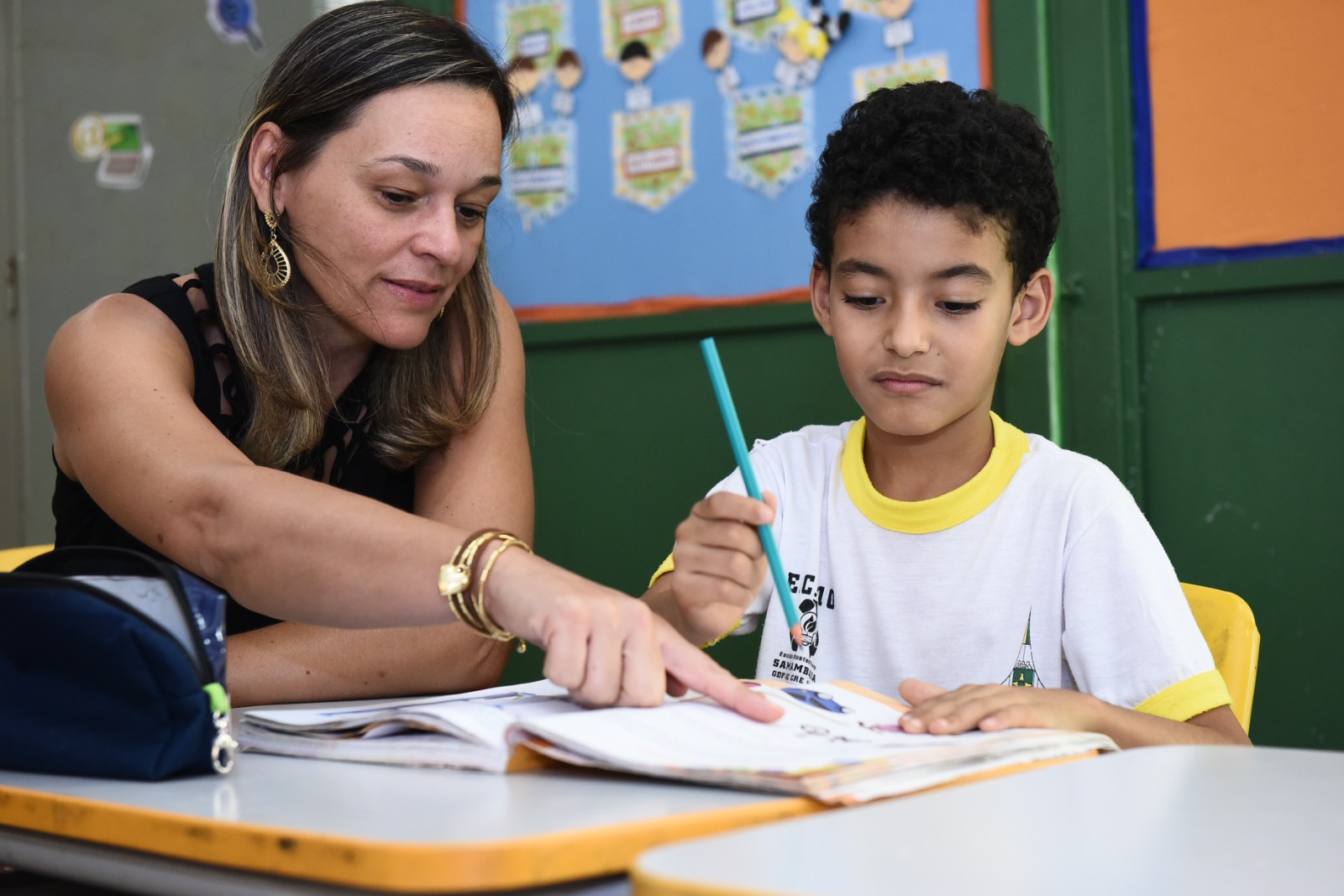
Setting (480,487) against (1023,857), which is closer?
(1023,857)

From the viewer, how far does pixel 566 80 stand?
2.61 meters

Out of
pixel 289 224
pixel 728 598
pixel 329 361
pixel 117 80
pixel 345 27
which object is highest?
pixel 117 80

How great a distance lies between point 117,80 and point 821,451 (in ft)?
7.81

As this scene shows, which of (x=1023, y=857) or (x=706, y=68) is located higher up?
(x=706, y=68)

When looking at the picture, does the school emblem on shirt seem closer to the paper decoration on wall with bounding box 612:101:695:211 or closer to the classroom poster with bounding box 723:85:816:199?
the classroom poster with bounding box 723:85:816:199

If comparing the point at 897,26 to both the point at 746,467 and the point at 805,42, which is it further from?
the point at 746,467

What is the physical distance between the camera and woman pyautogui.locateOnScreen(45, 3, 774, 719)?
1.18 m

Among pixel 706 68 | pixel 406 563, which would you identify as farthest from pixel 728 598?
pixel 706 68

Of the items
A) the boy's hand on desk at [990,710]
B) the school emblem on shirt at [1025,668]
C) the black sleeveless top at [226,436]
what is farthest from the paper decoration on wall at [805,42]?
the boy's hand on desk at [990,710]

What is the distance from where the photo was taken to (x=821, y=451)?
1.59 meters

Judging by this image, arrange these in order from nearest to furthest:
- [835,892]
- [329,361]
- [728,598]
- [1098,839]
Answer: [835,892]
[1098,839]
[728,598]
[329,361]

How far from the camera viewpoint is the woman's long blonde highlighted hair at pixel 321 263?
1.41 metres

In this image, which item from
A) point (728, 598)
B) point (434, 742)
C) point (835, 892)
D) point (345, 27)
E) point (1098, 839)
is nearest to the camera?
point (835, 892)

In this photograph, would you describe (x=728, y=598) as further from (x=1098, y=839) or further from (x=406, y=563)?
(x=1098, y=839)
